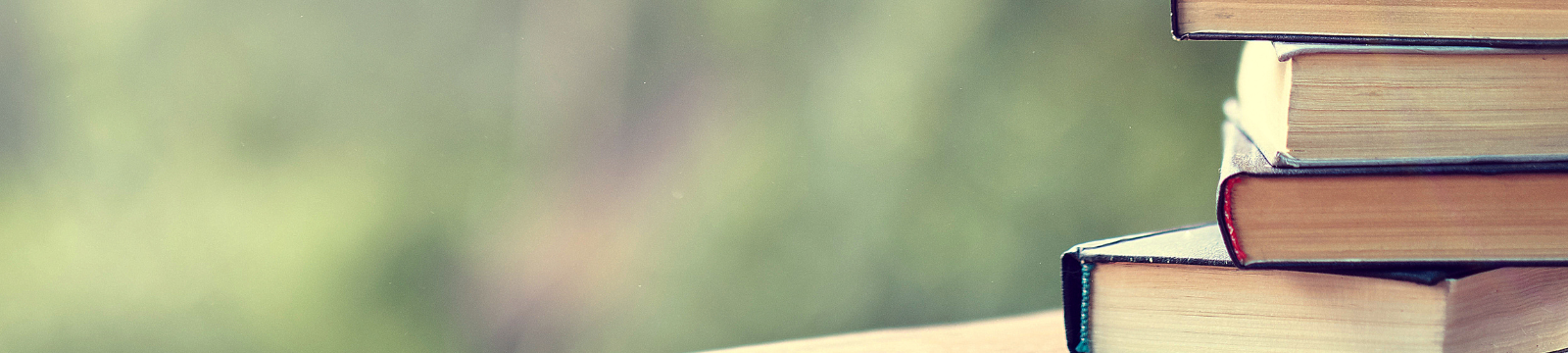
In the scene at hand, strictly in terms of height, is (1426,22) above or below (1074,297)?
above

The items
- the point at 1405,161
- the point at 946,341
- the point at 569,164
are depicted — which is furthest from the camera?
the point at 569,164

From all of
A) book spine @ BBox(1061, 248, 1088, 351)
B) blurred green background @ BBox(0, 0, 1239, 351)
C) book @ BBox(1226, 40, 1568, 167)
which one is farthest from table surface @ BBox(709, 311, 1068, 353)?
blurred green background @ BBox(0, 0, 1239, 351)

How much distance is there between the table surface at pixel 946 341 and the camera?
22.2 inches

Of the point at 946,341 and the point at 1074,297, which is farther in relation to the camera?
the point at 946,341

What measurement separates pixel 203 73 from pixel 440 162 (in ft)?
0.85

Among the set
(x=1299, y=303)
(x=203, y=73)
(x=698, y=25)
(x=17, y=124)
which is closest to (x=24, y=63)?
(x=17, y=124)

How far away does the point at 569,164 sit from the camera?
3.70ft

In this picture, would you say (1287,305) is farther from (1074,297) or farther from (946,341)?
(946,341)

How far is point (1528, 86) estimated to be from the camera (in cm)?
42

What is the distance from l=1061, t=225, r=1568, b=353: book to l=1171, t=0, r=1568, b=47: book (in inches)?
4.0

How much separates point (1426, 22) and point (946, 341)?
29 cm

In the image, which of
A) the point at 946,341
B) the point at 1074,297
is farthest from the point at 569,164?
the point at 1074,297

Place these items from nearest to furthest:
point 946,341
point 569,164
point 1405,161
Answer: point 1405,161, point 946,341, point 569,164

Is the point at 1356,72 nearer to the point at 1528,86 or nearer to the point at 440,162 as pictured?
the point at 1528,86
